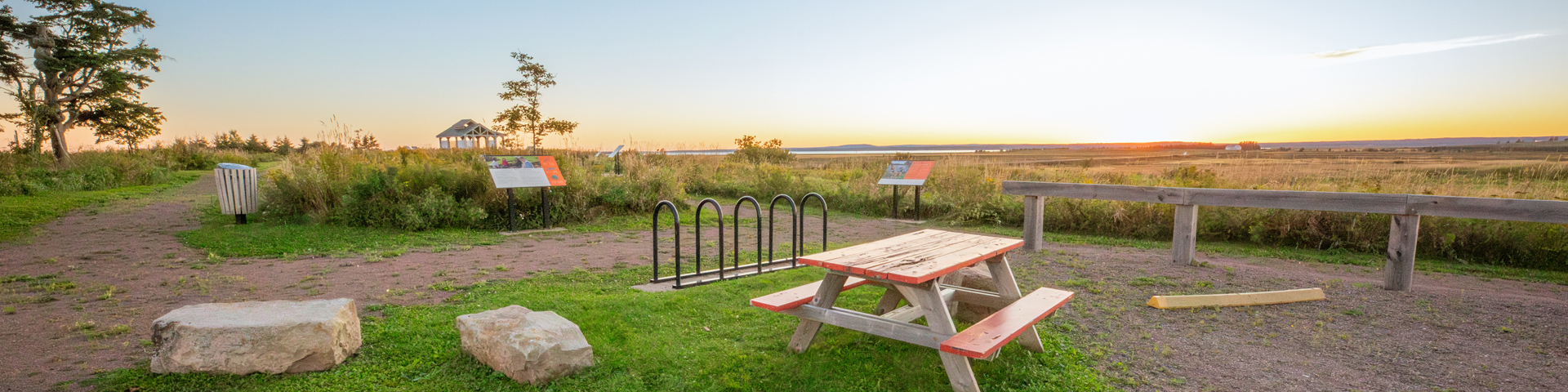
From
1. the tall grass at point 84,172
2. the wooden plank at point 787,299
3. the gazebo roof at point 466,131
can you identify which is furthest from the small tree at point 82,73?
the wooden plank at point 787,299

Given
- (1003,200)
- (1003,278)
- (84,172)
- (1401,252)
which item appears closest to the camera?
(1003,278)

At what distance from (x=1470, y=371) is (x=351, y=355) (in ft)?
18.3

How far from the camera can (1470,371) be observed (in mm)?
3160

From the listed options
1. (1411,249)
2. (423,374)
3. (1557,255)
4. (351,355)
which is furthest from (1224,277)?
(351,355)

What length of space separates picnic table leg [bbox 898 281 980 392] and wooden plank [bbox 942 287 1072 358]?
0.08 meters

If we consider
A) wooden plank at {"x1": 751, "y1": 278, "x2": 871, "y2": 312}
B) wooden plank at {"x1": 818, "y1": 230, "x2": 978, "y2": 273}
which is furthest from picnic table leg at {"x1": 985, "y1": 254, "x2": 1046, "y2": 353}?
wooden plank at {"x1": 751, "y1": 278, "x2": 871, "y2": 312}

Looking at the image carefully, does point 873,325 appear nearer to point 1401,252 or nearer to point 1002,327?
point 1002,327

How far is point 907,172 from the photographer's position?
33.9ft

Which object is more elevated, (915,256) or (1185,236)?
(915,256)

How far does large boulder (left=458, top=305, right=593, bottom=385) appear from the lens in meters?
2.98

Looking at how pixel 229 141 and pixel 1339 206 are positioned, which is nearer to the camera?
pixel 1339 206

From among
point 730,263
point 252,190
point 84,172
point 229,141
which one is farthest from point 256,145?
point 730,263

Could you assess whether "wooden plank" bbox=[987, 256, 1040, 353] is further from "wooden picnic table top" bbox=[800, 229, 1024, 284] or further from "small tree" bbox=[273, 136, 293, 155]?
→ "small tree" bbox=[273, 136, 293, 155]

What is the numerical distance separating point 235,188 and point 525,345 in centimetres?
850
